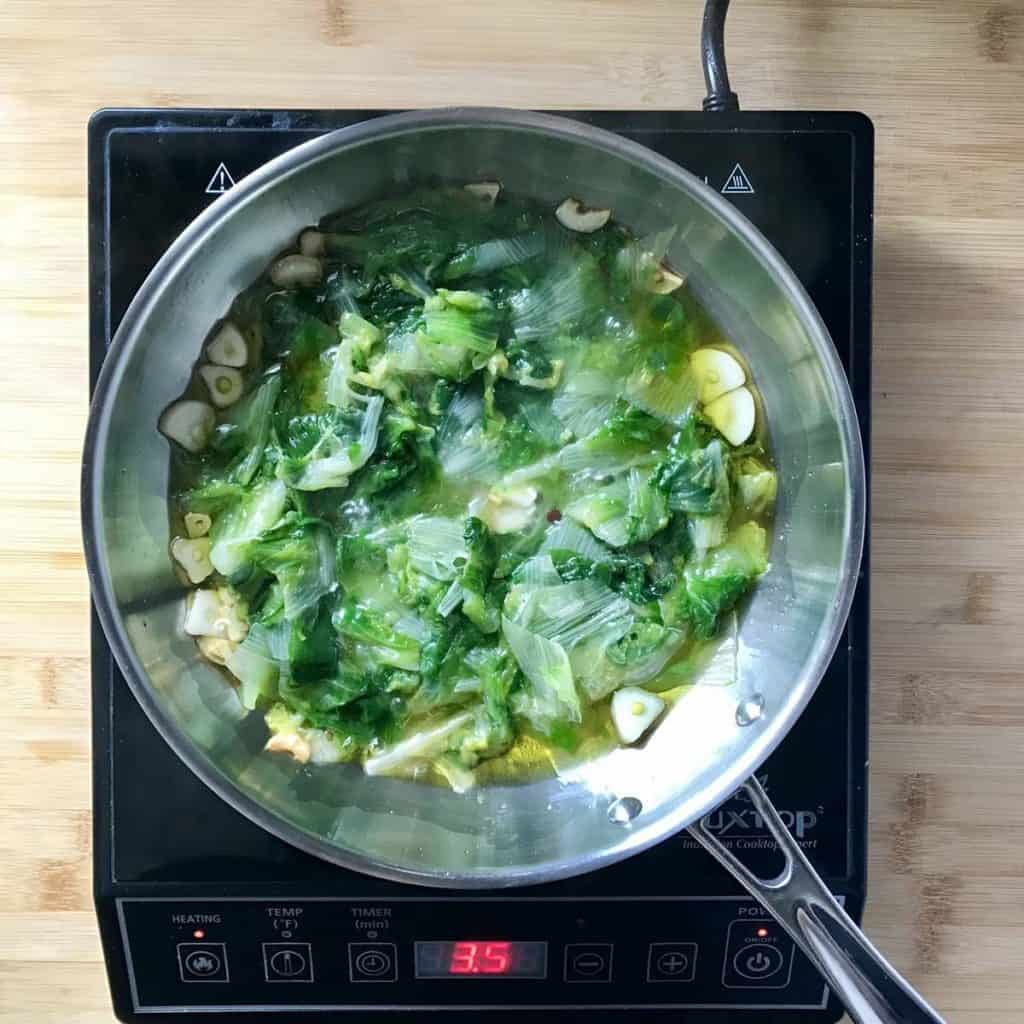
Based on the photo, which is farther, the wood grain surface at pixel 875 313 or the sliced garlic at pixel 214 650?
the wood grain surface at pixel 875 313

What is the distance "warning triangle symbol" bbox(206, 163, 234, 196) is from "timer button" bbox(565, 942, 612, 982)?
2.98ft

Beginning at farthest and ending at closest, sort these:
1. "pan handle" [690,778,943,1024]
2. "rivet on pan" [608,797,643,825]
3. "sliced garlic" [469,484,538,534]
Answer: "sliced garlic" [469,484,538,534], "rivet on pan" [608,797,643,825], "pan handle" [690,778,943,1024]

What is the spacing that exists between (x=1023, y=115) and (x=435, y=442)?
80 cm

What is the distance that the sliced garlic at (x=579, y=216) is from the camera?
1.17 metres

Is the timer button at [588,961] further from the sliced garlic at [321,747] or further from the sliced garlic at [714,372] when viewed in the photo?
the sliced garlic at [714,372]

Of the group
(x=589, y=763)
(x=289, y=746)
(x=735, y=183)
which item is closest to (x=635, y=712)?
(x=589, y=763)

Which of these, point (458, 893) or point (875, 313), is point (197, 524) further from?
point (875, 313)

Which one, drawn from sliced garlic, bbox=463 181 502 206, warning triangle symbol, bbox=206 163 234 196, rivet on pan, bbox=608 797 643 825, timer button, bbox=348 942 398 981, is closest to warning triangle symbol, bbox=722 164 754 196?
sliced garlic, bbox=463 181 502 206

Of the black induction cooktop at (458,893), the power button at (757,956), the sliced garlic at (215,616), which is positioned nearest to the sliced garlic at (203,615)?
the sliced garlic at (215,616)

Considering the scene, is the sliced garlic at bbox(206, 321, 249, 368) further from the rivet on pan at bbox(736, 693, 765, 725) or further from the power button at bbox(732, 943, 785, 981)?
the power button at bbox(732, 943, 785, 981)

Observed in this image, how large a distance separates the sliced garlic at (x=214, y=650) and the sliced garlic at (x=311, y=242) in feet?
1.38

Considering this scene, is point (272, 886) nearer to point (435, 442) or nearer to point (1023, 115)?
point (435, 442)

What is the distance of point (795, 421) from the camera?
1.15 meters

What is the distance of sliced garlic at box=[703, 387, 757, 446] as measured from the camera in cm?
119
